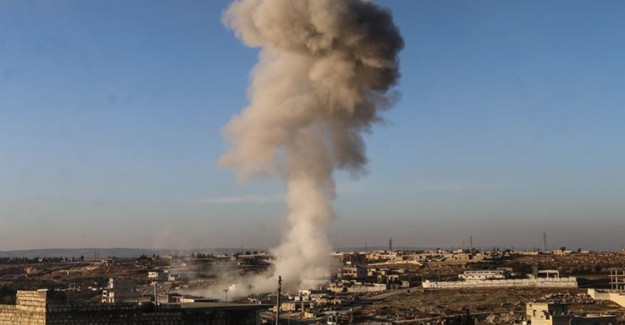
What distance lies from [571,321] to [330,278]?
41.4 meters

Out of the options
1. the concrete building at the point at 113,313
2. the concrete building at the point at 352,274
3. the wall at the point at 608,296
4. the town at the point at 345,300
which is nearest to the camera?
the concrete building at the point at 113,313

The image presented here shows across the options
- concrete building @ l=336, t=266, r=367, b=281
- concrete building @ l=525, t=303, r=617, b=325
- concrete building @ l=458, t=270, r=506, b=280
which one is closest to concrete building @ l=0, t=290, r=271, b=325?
concrete building @ l=525, t=303, r=617, b=325

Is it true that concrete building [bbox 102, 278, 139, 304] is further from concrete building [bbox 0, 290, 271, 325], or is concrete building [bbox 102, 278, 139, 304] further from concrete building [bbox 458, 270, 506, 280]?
concrete building [bbox 458, 270, 506, 280]

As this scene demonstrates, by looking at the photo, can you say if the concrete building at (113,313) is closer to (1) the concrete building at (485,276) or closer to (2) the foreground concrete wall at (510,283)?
(2) the foreground concrete wall at (510,283)

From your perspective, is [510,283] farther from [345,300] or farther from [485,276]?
[345,300]

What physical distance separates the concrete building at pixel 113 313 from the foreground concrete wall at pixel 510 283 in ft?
176

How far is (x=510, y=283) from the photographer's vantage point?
6919 cm

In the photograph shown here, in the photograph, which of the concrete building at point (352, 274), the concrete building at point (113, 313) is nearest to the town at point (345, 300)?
the concrete building at point (113, 313)

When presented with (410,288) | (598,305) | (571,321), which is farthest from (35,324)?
(410,288)

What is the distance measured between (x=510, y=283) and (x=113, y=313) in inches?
2283

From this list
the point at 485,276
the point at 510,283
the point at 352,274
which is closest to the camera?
the point at 510,283

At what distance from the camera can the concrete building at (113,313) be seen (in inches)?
595

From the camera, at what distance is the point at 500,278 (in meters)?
74.6

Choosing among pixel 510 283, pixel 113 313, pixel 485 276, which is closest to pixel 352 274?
pixel 485 276
